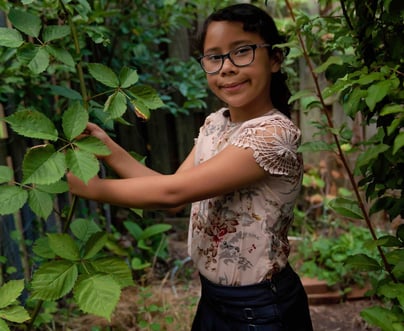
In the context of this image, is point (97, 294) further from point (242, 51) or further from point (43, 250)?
point (242, 51)

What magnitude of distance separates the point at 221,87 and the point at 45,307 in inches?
59.7

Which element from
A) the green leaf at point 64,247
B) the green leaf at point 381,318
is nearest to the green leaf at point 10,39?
the green leaf at point 64,247

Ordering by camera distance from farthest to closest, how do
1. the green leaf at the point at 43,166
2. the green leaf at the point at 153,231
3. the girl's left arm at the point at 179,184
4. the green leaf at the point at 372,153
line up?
1. the green leaf at the point at 153,231
2. the girl's left arm at the point at 179,184
3. the green leaf at the point at 372,153
4. the green leaf at the point at 43,166

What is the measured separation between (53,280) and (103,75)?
1.38 ft

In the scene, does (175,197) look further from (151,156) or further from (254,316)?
(151,156)

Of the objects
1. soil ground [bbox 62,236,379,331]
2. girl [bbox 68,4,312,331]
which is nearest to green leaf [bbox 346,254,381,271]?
girl [bbox 68,4,312,331]

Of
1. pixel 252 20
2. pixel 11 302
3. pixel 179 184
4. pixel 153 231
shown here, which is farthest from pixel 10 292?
pixel 153 231

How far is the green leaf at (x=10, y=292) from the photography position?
91 cm

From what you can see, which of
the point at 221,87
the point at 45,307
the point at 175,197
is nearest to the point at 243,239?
the point at 175,197

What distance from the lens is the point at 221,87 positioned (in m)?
1.22

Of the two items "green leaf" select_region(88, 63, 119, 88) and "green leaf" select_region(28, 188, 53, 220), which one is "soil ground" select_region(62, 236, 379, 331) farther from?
"green leaf" select_region(88, 63, 119, 88)

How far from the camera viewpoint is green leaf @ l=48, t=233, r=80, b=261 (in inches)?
35.1

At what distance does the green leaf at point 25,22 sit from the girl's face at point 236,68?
18.7 inches

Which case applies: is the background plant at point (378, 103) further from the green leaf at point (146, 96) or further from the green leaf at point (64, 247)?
the green leaf at point (64, 247)
